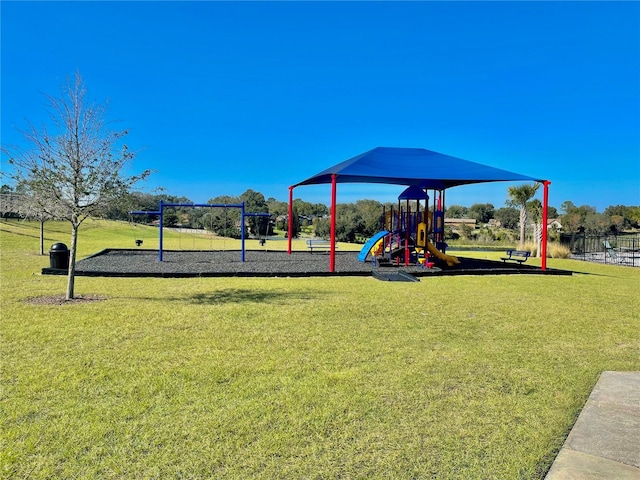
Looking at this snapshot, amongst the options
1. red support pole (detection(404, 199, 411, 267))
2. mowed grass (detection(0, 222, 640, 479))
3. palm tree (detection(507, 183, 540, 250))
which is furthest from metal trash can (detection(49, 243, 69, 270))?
A: palm tree (detection(507, 183, 540, 250))

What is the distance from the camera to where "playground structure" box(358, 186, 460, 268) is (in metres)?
13.8

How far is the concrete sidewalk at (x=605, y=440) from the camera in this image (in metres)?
2.36

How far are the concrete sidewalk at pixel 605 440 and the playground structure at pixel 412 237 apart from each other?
9.98 m

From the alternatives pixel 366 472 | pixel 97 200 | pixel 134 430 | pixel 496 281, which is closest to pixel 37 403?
pixel 134 430

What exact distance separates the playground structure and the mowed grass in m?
6.50

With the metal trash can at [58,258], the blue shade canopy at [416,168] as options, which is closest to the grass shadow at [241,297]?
the blue shade canopy at [416,168]

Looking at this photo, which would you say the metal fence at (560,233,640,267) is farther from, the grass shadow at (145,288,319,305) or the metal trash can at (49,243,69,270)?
the metal trash can at (49,243,69,270)

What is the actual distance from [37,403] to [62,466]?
101cm

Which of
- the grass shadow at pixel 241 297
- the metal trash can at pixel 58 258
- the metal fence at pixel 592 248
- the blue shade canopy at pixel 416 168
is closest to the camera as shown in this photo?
the grass shadow at pixel 241 297

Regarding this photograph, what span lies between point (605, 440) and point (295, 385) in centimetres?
216

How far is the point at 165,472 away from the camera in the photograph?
2.35 m

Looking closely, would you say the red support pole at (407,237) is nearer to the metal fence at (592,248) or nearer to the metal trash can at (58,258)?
the metal trash can at (58,258)

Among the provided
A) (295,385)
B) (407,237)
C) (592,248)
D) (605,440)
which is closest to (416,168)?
(407,237)

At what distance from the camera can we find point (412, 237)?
14.2m
